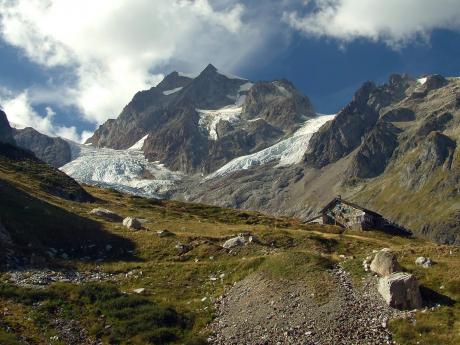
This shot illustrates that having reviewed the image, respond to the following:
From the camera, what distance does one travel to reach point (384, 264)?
4297 cm

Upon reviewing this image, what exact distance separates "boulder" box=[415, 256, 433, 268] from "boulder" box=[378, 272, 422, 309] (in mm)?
6348

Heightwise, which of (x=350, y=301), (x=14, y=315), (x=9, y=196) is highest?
(x=9, y=196)

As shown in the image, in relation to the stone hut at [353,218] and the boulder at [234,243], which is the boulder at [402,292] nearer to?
the boulder at [234,243]

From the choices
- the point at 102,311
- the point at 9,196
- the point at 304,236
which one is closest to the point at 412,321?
the point at 102,311

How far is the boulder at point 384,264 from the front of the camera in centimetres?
4253

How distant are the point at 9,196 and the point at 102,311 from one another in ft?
116

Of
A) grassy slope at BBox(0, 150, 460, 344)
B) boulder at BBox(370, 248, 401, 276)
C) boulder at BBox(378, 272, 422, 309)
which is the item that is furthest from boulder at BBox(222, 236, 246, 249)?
boulder at BBox(378, 272, 422, 309)

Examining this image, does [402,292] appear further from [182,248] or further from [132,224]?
[132,224]

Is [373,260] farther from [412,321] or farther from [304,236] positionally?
[304,236]

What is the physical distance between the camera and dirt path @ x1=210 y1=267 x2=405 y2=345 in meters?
35.4

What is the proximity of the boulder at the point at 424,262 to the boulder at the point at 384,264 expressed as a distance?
10.9 ft

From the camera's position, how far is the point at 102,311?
39312 mm

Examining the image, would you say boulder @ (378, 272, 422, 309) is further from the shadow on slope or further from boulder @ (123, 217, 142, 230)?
boulder @ (123, 217, 142, 230)

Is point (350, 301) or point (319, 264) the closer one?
point (350, 301)
